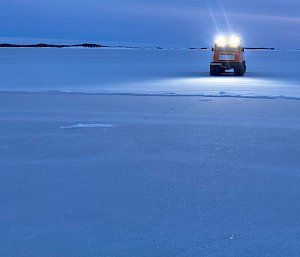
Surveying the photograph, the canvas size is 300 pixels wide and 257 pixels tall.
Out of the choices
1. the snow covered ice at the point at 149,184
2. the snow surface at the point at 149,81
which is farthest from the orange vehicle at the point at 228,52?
the snow covered ice at the point at 149,184

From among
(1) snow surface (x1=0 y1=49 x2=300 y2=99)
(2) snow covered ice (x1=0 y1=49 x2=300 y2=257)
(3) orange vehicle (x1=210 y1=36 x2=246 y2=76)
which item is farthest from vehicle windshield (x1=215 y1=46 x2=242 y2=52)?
(2) snow covered ice (x1=0 y1=49 x2=300 y2=257)

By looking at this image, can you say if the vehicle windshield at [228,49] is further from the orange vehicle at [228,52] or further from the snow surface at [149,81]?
the snow surface at [149,81]

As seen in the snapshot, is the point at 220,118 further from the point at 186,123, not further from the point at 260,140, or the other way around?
the point at 260,140

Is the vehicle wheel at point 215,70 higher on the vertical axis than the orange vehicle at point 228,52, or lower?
lower

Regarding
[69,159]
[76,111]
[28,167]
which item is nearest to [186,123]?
[76,111]

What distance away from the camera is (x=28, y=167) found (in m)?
5.68

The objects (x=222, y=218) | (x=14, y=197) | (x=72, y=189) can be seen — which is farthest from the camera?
(x=72, y=189)

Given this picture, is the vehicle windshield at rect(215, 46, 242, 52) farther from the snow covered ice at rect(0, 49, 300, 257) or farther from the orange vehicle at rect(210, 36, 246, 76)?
the snow covered ice at rect(0, 49, 300, 257)

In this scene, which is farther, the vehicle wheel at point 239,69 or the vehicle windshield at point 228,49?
the vehicle wheel at point 239,69

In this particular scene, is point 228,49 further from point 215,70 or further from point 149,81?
point 149,81

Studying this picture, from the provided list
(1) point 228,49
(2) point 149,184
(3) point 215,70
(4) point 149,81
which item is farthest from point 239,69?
(2) point 149,184

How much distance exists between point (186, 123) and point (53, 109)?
10.1 ft

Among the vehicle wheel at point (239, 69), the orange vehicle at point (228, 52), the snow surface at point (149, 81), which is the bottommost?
the snow surface at point (149, 81)

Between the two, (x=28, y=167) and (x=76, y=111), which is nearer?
(x=28, y=167)
